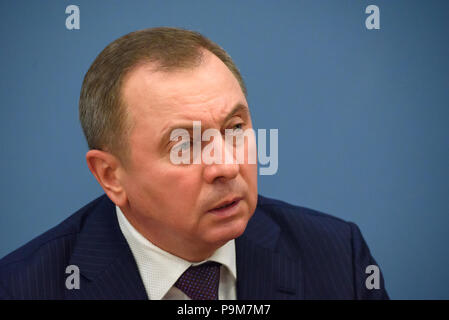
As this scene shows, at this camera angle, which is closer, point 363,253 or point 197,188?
point 197,188

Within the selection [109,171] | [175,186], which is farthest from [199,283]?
[109,171]

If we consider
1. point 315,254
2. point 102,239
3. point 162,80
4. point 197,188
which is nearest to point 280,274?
point 315,254

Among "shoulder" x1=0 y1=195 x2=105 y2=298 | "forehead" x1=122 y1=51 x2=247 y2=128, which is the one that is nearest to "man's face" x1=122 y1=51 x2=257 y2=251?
"forehead" x1=122 y1=51 x2=247 y2=128

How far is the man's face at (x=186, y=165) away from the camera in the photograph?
1545 mm

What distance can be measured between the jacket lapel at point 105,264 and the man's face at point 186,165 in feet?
0.81

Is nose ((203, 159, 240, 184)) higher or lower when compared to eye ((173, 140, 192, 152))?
lower

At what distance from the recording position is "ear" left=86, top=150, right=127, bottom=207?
171cm

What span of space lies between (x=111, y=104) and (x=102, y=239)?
20.1 inches

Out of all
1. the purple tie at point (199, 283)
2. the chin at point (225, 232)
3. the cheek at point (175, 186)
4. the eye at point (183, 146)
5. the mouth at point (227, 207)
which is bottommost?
the purple tie at point (199, 283)

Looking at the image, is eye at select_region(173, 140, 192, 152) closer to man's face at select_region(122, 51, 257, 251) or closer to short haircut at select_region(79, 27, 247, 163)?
man's face at select_region(122, 51, 257, 251)

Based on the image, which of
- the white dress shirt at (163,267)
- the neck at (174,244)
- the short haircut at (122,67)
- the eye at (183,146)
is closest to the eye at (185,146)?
the eye at (183,146)

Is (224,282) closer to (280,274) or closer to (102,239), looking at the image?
(280,274)

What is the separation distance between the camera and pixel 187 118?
5.04 ft

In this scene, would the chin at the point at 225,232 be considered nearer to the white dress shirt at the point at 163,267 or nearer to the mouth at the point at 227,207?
the mouth at the point at 227,207
